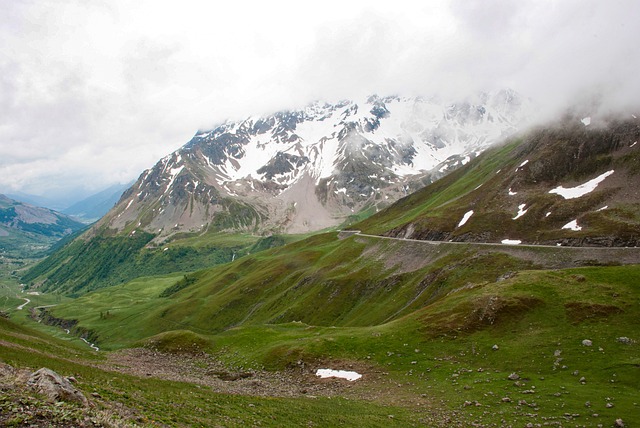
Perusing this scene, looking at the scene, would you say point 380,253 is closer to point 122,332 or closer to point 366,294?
point 366,294

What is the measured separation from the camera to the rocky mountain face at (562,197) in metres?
95.2

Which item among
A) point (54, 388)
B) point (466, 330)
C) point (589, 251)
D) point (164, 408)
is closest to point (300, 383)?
point (466, 330)

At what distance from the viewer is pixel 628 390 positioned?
35.2 meters

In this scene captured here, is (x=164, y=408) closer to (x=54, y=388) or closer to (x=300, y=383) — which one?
(x=54, y=388)

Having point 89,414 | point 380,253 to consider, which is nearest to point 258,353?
point 89,414

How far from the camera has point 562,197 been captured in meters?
114

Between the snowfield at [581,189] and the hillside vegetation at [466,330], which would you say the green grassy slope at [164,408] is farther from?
the snowfield at [581,189]

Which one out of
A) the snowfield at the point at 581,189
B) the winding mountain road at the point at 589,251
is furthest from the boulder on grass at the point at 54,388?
the snowfield at the point at 581,189

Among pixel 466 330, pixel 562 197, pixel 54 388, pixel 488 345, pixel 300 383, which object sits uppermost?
pixel 562 197

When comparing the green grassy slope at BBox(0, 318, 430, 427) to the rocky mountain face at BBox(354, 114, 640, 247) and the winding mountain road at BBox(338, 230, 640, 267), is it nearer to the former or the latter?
the winding mountain road at BBox(338, 230, 640, 267)

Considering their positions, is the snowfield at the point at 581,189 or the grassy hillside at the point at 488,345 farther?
the snowfield at the point at 581,189

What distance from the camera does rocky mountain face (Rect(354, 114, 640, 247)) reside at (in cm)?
9525

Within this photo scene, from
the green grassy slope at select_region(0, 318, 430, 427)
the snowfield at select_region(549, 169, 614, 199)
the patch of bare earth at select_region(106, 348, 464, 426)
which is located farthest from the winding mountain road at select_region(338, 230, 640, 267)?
the green grassy slope at select_region(0, 318, 430, 427)

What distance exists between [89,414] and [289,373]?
36125mm
